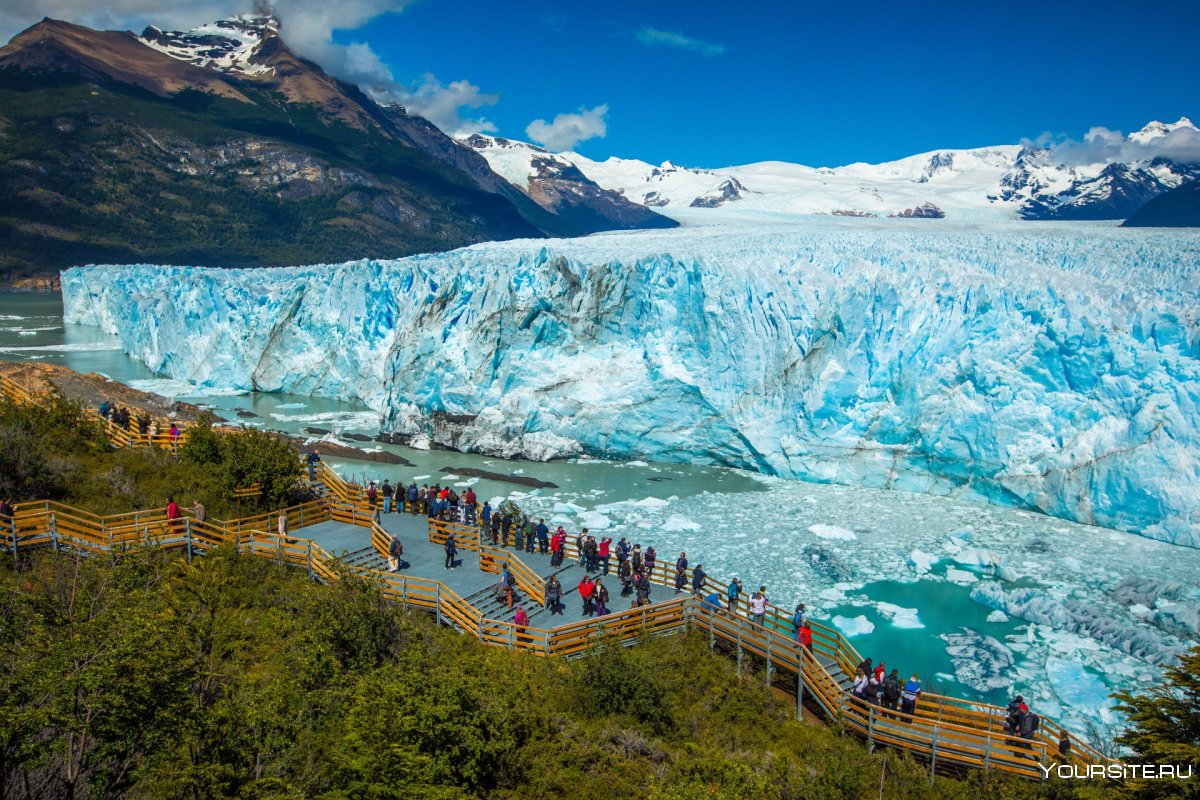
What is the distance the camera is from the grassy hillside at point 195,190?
236 feet

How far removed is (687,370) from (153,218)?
75661 millimetres

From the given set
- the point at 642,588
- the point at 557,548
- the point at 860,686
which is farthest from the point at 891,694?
the point at 557,548

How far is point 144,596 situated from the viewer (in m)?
6.02

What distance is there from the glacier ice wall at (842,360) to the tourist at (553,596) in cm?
1041

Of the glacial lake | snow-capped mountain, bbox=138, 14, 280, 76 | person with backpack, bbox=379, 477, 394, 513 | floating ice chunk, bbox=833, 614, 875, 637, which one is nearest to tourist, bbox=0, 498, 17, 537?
person with backpack, bbox=379, 477, 394, 513

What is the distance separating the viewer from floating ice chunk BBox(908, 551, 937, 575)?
1298cm

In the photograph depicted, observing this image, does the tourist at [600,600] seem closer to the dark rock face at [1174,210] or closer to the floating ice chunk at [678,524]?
the floating ice chunk at [678,524]

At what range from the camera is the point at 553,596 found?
30.3ft

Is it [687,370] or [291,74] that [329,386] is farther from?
[291,74]

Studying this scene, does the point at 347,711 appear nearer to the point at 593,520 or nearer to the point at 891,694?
the point at 891,694

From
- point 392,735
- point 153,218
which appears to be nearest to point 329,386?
point 392,735

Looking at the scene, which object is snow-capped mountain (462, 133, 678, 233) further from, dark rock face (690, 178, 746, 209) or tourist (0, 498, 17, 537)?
tourist (0, 498, 17, 537)

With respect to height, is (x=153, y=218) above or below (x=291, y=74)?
below

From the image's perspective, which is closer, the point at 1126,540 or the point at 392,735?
the point at 392,735
